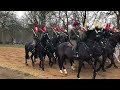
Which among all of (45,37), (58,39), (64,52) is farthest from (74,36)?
(58,39)

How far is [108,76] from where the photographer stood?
17.2 m

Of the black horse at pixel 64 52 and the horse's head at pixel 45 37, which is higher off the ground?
the horse's head at pixel 45 37

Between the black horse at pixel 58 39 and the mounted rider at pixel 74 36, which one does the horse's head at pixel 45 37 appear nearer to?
the black horse at pixel 58 39

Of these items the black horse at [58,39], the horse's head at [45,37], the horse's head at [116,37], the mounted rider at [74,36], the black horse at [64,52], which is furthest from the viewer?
the black horse at [58,39]

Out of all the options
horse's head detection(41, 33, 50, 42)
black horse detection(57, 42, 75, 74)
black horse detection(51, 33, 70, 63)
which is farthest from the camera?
black horse detection(51, 33, 70, 63)

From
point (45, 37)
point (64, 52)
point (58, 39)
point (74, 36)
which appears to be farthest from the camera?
point (58, 39)

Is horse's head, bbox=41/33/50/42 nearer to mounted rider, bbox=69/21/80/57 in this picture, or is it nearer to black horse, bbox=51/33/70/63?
black horse, bbox=51/33/70/63

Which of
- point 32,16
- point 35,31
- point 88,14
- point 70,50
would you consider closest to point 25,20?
point 32,16

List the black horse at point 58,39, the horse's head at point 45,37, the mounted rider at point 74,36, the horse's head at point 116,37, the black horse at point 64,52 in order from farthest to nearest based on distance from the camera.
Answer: the black horse at point 58,39, the horse's head at point 45,37, the horse's head at point 116,37, the black horse at point 64,52, the mounted rider at point 74,36

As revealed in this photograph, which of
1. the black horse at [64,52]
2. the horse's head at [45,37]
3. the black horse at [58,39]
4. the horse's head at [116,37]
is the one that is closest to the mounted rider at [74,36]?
the black horse at [64,52]

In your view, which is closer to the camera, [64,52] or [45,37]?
[64,52]

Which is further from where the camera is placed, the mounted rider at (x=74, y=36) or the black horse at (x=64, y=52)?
the black horse at (x=64, y=52)

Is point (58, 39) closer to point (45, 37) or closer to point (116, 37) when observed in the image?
point (45, 37)

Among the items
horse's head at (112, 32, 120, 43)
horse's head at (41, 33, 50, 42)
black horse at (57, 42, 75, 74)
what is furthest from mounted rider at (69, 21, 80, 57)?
horse's head at (112, 32, 120, 43)
